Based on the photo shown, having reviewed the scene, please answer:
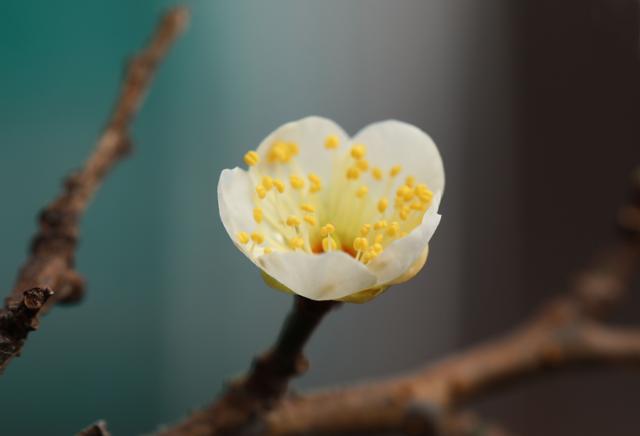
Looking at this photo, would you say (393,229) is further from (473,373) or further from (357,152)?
(473,373)

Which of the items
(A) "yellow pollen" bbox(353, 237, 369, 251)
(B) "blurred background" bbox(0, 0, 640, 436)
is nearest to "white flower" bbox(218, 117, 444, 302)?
(A) "yellow pollen" bbox(353, 237, 369, 251)

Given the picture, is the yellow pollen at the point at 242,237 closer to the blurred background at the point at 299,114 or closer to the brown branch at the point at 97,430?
the brown branch at the point at 97,430

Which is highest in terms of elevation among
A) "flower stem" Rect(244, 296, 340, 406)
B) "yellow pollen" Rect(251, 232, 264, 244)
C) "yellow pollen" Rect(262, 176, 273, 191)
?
"yellow pollen" Rect(262, 176, 273, 191)

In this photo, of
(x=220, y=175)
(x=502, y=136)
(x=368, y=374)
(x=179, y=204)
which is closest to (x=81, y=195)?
(x=220, y=175)

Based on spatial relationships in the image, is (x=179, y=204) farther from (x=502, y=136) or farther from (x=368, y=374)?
(x=502, y=136)

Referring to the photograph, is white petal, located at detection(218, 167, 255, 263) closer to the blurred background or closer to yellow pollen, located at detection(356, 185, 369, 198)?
yellow pollen, located at detection(356, 185, 369, 198)

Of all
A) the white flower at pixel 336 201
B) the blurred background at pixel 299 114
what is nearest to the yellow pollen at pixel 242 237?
the white flower at pixel 336 201
